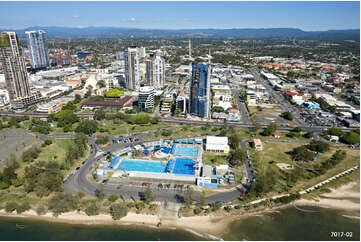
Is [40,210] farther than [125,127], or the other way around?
[125,127]

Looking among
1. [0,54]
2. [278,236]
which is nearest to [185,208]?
[278,236]

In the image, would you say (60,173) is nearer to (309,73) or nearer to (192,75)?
(192,75)

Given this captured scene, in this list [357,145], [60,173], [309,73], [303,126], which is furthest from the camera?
[309,73]

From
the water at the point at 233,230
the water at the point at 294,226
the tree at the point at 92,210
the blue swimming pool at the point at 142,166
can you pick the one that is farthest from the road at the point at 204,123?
the tree at the point at 92,210

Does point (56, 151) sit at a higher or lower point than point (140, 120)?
lower

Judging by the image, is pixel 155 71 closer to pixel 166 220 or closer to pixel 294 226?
pixel 166 220

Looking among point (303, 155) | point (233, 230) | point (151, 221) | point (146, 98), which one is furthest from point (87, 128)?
point (303, 155)

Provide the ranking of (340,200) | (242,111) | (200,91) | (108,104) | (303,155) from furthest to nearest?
(108,104)
(242,111)
(200,91)
(303,155)
(340,200)

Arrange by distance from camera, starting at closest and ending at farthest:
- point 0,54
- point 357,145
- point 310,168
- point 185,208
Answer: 1. point 185,208
2. point 310,168
3. point 357,145
4. point 0,54
